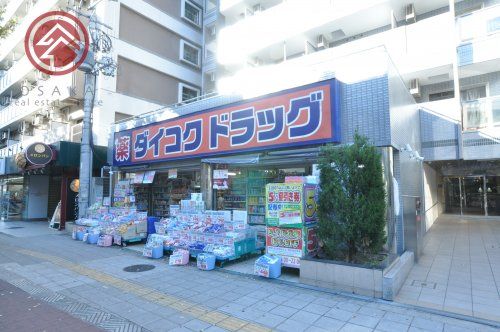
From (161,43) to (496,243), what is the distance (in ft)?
67.9

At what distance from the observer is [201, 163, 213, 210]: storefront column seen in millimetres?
10586

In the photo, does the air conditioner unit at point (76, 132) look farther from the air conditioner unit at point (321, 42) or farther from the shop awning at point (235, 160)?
the air conditioner unit at point (321, 42)

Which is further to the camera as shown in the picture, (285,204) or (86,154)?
(86,154)

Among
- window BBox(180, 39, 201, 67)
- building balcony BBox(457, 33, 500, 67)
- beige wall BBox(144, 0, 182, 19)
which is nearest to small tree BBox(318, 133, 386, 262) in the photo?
building balcony BBox(457, 33, 500, 67)

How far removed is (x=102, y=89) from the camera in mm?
16266

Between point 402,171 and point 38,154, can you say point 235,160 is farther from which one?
point 38,154

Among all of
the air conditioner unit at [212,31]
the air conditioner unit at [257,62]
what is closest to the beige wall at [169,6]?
the air conditioner unit at [212,31]

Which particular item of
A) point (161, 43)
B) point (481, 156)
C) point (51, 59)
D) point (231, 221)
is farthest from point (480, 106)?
point (51, 59)

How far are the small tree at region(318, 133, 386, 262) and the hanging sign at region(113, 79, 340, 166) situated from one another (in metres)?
1.59

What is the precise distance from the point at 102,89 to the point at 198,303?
14.6 metres

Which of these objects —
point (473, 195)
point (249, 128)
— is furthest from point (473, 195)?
point (249, 128)

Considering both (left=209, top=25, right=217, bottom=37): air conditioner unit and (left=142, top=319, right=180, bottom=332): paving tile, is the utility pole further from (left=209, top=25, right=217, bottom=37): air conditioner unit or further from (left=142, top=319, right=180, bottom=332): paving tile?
(left=142, top=319, right=180, bottom=332): paving tile

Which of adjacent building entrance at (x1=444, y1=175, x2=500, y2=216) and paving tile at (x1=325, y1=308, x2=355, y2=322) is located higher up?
adjacent building entrance at (x1=444, y1=175, x2=500, y2=216)

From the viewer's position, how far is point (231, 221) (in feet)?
28.2
